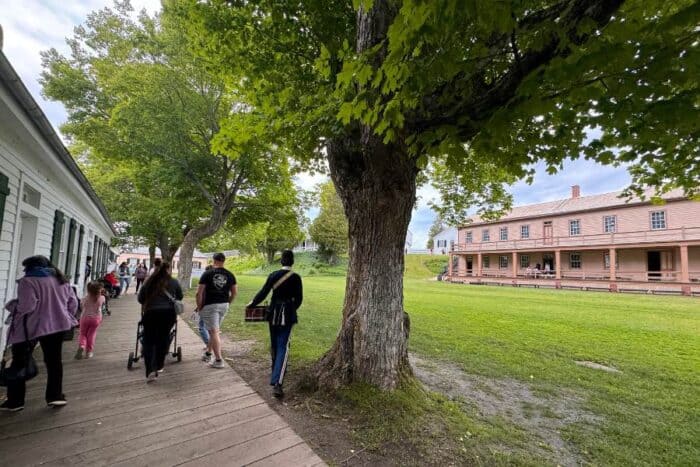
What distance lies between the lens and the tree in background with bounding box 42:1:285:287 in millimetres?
11859

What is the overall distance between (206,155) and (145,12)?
Result: 707 centimetres

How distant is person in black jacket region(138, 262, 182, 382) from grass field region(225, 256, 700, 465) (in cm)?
199

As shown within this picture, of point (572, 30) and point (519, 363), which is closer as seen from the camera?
point (572, 30)

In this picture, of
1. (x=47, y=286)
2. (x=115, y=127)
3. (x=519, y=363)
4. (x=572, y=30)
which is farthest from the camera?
(x=115, y=127)

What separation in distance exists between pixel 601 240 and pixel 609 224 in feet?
6.47

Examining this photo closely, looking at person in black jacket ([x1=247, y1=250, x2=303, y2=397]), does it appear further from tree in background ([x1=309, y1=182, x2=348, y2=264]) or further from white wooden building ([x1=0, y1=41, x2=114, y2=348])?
tree in background ([x1=309, y1=182, x2=348, y2=264])

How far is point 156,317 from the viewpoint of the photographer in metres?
4.28

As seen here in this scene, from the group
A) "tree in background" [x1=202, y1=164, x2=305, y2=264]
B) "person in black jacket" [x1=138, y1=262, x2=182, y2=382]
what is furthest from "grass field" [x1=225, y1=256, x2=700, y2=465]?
"tree in background" [x1=202, y1=164, x2=305, y2=264]

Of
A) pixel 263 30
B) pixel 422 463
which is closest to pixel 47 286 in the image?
pixel 422 463

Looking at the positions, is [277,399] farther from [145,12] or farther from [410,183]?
[145,12]

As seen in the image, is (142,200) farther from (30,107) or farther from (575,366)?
(575,366)

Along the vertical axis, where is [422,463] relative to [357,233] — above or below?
below

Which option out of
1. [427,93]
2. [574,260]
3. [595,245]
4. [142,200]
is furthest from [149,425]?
[574,260]

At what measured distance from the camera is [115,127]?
1282 cm
